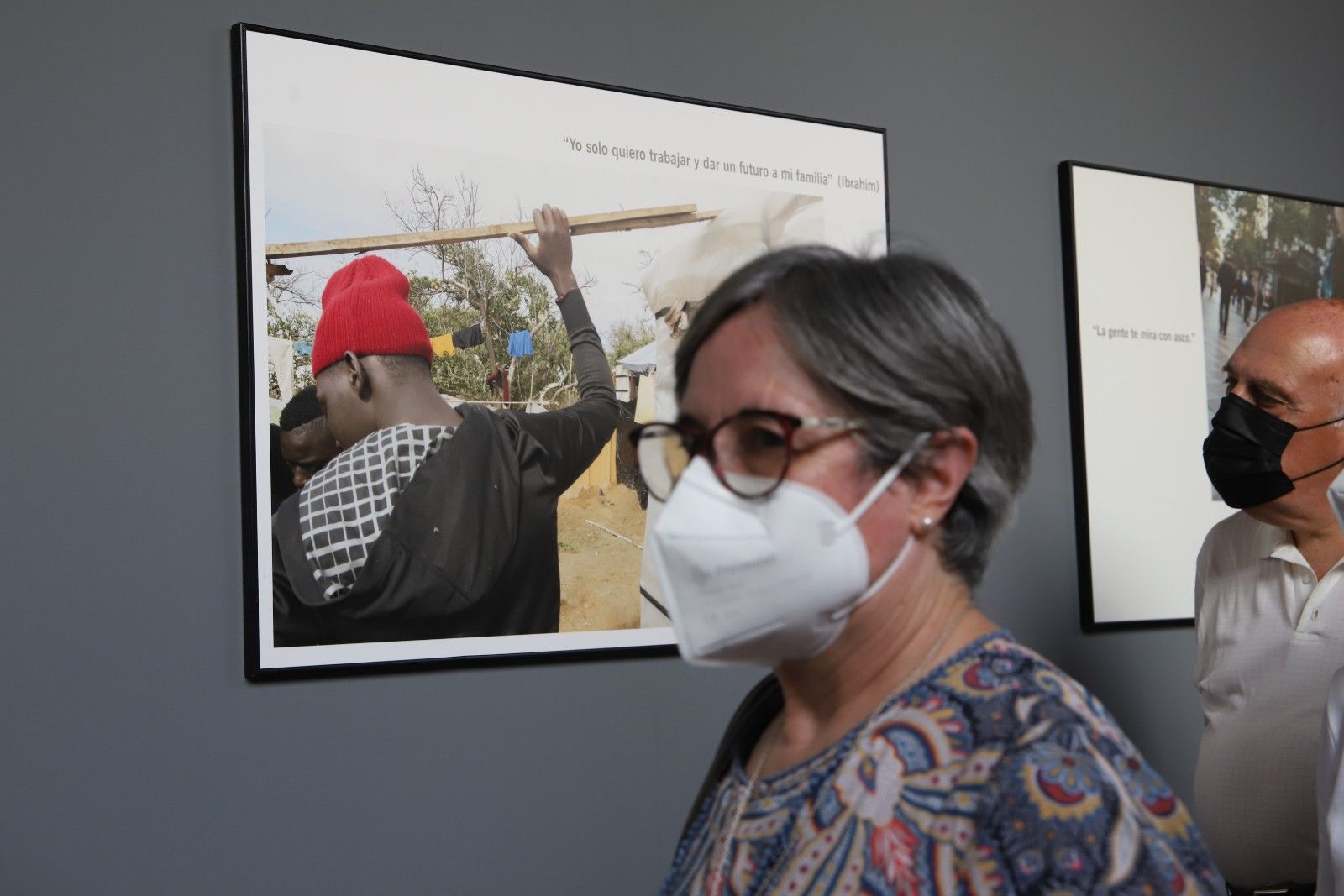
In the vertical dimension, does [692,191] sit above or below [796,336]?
above

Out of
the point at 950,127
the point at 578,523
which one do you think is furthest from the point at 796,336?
the point at 950,127

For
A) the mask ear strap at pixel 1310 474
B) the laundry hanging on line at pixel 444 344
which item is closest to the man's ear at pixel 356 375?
the laundry hanging on line at pixel 444 344

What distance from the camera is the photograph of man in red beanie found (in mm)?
A: 2100

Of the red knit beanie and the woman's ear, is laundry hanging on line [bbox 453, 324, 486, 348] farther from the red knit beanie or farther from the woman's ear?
the woman's ear

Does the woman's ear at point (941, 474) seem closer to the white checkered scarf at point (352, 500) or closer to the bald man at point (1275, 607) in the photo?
the white checkered scarf at point (352, 500)

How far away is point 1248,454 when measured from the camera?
2.31 m

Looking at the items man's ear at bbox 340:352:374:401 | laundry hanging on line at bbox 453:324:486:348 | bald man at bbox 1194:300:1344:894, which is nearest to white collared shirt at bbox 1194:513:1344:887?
bald man at bbox 1194:300:1344:894

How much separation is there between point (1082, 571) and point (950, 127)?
1.10 meters

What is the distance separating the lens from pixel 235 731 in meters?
2.03

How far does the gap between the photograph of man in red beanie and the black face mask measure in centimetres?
121

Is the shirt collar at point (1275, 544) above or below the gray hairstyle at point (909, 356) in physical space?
below

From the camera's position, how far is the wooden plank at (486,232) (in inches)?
84.3

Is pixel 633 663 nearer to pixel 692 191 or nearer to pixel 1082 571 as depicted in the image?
pixel 692 191

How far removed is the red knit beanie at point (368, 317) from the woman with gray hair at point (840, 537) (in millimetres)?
1155
